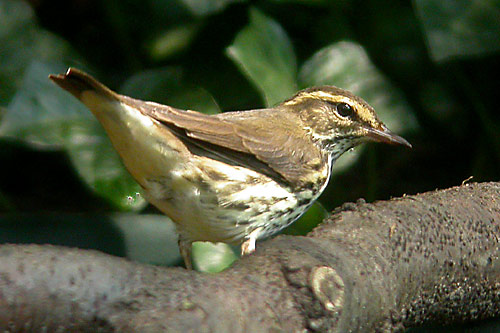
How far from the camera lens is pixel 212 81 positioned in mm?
3217

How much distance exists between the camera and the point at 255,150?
2248mm

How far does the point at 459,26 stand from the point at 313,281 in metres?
2.08

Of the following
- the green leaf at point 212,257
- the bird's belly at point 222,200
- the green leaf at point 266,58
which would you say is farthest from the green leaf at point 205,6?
the bird's belly at point 222,200

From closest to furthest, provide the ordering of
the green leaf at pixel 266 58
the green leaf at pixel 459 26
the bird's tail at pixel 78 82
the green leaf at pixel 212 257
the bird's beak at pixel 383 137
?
1. the bird's tail at pixel 78 82
2. the bird's beak at pixel 383 137
3. the green leaf at pixel 212 257
4. the green leaf at pixel 266 58
5. the green leaf at pixel 459 26

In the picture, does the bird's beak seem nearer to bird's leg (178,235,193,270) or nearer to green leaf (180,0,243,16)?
bird's leg (178,235,193,270)

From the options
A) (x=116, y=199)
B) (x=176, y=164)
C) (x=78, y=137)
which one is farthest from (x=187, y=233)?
(x=78, y=137)

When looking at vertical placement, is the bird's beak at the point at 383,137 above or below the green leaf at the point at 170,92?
below

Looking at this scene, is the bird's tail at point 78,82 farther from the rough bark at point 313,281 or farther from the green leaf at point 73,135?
the green leaf at point 73,135

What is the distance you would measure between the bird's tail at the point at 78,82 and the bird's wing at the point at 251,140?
18 centimetres

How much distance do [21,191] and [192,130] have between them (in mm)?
1733

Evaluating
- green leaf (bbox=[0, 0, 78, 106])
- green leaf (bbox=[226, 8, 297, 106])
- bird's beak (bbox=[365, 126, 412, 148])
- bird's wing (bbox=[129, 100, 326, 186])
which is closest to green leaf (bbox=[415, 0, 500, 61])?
green leaf (bbox=[226, 8, 297, 106])

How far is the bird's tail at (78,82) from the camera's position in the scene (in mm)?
1777

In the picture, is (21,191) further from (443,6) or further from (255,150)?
(443,6)

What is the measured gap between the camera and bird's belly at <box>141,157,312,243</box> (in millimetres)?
2090
